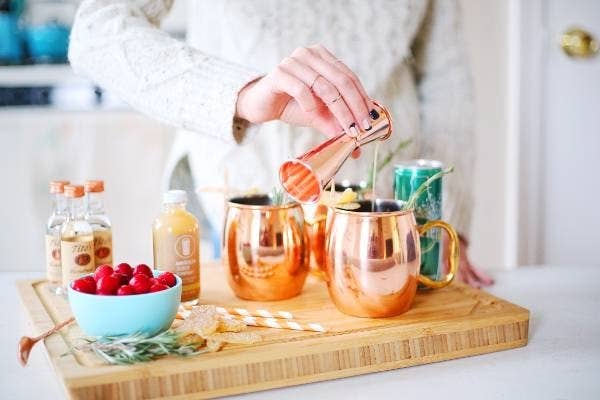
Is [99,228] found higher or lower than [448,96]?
lower

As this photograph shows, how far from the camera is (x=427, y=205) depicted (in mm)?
1032

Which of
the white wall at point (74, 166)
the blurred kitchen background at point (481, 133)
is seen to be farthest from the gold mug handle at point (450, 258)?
the white wall at point (74, 166)

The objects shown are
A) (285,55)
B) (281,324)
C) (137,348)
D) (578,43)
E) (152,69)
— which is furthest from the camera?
(578,43)

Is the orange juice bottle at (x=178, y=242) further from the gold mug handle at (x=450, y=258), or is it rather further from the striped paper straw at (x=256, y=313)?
the gold mug handle at (x=450, y=258)

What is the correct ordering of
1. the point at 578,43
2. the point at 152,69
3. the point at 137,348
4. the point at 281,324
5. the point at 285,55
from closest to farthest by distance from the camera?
1. the point at 137,348
2. the point at 281,324
3. the point at 152,69
4. the point at 285,55
5. the point at 578,43

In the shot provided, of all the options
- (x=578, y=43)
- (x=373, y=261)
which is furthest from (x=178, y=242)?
(x=578, y=43)

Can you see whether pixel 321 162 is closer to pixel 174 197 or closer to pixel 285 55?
pixel 174 197

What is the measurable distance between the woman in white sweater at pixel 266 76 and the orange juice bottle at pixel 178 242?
13 cm

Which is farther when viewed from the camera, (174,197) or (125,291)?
(174,197)

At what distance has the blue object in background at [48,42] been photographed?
2457 mm

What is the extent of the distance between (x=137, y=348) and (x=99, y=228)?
0.98 feet

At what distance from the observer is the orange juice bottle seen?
97 centimetres

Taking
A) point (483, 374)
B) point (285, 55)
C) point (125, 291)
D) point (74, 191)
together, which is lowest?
point (483, 374)

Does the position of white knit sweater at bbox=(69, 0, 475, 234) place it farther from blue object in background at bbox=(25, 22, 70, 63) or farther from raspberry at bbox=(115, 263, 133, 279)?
blue object in background at bbox=(25, 22, 70, 63)
